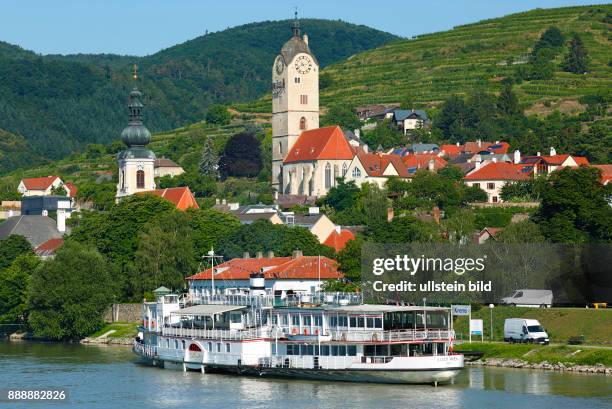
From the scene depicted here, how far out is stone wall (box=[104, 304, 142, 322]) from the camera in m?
84.5

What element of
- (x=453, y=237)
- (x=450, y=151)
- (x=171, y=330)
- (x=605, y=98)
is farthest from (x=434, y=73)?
(x=171, y=330)

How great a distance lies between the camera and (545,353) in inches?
2440

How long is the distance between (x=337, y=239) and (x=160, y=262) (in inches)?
532

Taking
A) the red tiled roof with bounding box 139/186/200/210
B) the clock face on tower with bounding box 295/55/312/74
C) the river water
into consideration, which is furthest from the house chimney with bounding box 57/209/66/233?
the river water

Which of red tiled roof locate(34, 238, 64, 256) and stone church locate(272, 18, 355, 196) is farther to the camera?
stone church locate(272, 18, 355, 196)

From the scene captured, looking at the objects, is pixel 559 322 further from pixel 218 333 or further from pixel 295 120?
pixel 295 120

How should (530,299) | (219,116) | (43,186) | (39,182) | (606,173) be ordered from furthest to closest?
(219,116) < (39,182) < (43,186) < (606,173) < (530,299)

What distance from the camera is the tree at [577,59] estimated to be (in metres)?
172

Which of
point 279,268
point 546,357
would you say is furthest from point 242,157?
point 546,357

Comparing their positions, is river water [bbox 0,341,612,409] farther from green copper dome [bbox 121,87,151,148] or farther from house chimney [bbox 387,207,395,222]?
green copper dome [bbox 121,87,151,148]

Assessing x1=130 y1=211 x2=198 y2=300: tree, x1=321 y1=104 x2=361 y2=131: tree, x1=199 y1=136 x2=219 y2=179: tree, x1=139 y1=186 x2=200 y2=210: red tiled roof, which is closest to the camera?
x1=130 y1=211 x2=198 y2=300: tree

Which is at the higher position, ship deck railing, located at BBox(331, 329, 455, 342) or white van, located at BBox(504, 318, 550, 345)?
white van, located at BBox(504, 318, 550, 345)

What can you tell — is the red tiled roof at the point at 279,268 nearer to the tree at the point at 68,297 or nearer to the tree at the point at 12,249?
the tree at the point at 68,297

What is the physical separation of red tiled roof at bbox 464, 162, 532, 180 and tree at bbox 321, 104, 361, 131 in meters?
40.9
